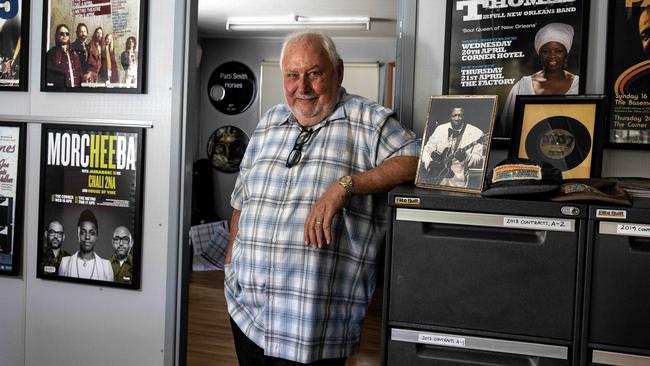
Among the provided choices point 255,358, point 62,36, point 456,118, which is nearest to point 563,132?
point 456,118

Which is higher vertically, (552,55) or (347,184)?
(552,55)

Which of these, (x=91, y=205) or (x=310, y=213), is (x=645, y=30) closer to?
(x=310, y=213)

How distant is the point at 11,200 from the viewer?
2521mm

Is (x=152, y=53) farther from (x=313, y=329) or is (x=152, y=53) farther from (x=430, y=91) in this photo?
(x=313, y=329)

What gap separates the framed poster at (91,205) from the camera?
2.37 metres

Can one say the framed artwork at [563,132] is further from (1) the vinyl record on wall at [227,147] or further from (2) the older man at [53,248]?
(1) the vinyl record on wall at [227,147]

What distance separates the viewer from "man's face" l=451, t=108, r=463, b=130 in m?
1.62

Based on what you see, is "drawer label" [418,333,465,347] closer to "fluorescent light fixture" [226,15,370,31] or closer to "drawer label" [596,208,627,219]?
"drawer label" [596,208,627,219]

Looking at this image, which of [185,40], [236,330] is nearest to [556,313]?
[236,330]

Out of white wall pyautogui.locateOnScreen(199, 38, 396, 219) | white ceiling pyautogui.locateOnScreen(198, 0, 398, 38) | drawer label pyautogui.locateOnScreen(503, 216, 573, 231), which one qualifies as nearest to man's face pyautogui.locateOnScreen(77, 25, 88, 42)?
drawer label pyautogui.locateOnScreen(503, 216, 573, 231)

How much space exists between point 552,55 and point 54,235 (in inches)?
80.0

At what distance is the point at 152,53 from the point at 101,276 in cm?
92

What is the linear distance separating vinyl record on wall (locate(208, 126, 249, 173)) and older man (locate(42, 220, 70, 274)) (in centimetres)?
516

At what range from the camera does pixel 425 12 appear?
2.00 metres
